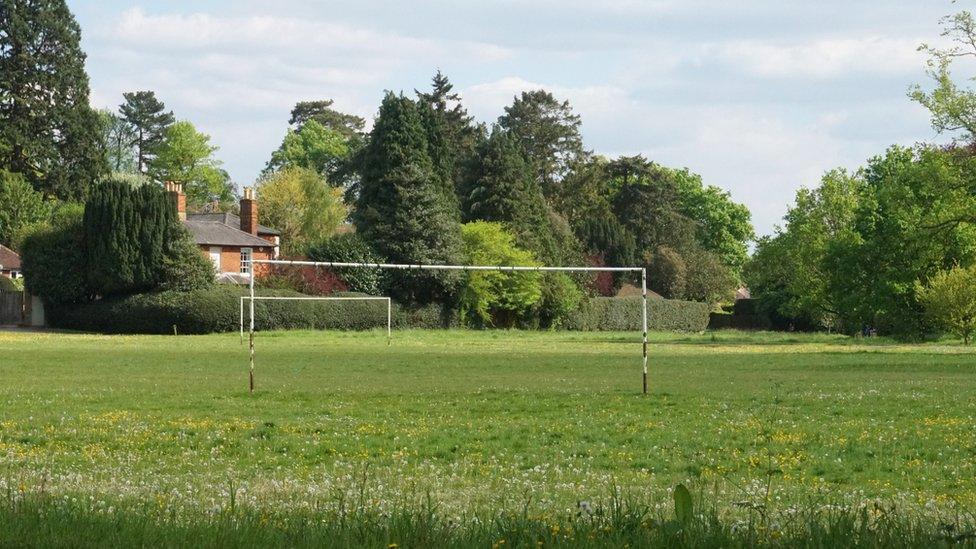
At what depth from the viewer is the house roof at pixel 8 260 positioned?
9638 centimetres

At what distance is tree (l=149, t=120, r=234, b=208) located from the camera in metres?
136

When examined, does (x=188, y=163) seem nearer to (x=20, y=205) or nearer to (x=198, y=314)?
(x=20, y=205)

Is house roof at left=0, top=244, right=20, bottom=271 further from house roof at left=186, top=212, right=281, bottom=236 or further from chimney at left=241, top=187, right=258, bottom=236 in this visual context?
chimney at left=241, top=187, right=258, bottom=236

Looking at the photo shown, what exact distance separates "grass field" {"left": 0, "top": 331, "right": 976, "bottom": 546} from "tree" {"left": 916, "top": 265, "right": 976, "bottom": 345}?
26590mm

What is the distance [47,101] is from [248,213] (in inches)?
660

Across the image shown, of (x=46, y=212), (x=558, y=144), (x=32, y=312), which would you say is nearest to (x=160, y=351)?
(x=32, y=312)

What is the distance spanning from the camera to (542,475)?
13219 mm

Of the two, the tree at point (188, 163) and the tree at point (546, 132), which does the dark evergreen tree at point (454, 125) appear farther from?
the tree at point (188, 163)

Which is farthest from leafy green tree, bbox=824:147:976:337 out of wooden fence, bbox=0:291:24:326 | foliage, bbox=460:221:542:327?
wooden fence, bbox=0:291:24:326

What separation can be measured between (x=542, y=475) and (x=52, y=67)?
291ft

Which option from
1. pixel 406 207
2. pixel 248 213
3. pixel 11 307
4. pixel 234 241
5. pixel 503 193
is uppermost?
pixel 503 193

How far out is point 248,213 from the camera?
96938 millimetres

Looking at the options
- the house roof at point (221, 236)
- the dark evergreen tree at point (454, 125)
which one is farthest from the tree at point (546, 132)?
the house roof at point (221, 236)

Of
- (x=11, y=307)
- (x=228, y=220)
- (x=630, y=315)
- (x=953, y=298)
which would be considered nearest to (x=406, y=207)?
(x=228, y=220)
